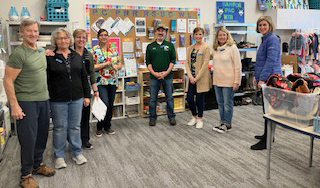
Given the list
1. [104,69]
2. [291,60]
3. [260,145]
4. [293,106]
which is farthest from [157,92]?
[291,60]

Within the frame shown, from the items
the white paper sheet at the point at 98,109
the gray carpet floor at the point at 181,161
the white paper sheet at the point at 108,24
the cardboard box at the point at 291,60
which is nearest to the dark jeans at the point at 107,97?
the gray carpet floor at the point at 181,161

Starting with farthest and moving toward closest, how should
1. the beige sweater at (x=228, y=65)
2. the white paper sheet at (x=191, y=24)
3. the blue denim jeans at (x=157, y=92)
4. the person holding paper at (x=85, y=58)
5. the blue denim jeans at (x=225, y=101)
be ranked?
1. the white paper sheet at (x=191, y=24)
2. the blue denim jeans at (x=157, y=92)
3. the blue denim jeans at (x=225, y=101)
4. the beige sweater at (x=228, y=65)
5. the person holding paper at (x=85, y=58)

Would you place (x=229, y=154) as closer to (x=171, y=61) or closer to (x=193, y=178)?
(x=193, y=178)

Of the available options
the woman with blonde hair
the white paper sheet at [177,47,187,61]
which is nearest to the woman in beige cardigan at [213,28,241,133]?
the woman with blonde hair

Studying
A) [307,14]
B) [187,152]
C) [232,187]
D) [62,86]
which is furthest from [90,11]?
[307,14]

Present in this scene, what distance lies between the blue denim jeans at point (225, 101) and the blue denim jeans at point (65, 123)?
1970mm

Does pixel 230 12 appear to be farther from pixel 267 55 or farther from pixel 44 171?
pixel 44 171

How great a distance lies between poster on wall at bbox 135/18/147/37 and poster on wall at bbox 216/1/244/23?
157 cm

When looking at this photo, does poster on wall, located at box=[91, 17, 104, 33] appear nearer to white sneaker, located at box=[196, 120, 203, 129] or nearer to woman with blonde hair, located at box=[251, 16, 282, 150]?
white sneaker, located at box=[196, 120, 203, 129]

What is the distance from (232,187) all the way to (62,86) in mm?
1760

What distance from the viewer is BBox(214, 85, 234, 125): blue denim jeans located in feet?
12.7

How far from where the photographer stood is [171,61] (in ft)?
14.3

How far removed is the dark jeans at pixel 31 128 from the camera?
2.29 m

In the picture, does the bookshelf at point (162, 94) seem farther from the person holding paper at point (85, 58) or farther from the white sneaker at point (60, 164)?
the white sneaker at point (60, 164)
